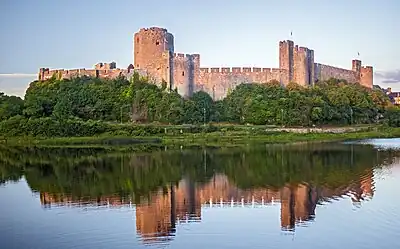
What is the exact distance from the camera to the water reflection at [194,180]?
10070mm

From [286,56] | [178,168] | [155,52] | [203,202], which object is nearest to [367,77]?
[286,56]

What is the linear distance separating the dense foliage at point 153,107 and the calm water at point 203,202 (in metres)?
11.3

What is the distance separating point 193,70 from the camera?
1288 inches

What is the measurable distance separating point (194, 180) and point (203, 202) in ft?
9.54

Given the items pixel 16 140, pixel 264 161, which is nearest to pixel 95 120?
pixel 16 140

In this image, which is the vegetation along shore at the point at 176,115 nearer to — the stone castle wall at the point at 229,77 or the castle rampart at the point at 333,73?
the stone castle wall at the point at 229,77

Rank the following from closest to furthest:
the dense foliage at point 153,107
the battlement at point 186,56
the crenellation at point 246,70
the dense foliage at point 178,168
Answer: the dense foliage at point 178,168 < the dense foliage at point 153,107 < the battlement at point 186,56 < the crenellation at point 246,70

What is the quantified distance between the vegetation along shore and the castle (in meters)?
0.61

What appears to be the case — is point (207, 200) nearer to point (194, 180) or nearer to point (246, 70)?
point (194, 180)

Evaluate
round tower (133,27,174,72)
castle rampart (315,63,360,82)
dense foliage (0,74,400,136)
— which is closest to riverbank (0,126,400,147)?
dense foliage (0,74,400,136)

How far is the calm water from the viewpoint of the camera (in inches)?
312

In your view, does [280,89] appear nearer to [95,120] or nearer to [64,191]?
[95,120]

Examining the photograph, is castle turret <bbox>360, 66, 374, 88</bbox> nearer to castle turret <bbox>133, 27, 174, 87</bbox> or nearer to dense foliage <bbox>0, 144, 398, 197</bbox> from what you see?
castle turret <bbox>133, 27, 174, 87</bbox>

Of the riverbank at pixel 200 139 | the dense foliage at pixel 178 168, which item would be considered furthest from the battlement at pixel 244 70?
the dense foliage at pixel 178 168
